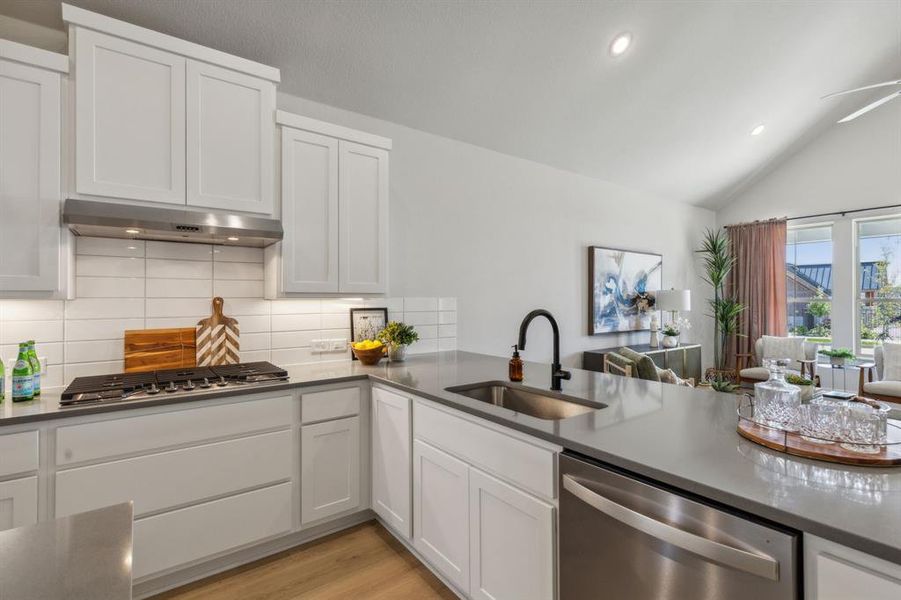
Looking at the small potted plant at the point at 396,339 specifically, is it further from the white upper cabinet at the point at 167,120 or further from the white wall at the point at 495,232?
the white upper cabinet at the point at 167,120

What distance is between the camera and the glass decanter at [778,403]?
119cm

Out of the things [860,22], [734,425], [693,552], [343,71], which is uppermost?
[860,22]

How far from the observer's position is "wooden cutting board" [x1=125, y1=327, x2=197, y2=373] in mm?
2166

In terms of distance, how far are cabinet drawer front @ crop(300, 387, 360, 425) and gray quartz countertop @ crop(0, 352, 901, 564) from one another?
10 centimetres

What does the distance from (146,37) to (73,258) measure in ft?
3.52

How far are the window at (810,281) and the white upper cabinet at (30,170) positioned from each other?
7.08 m

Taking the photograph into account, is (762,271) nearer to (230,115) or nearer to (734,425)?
(734,425)

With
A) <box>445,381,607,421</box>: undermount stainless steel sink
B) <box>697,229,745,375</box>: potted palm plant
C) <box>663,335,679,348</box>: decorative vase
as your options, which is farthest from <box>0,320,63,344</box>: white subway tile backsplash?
<box>697,229,745,375</box>: potted palm plant

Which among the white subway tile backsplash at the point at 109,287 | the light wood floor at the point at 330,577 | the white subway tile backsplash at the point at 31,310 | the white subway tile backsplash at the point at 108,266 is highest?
the white subway tile backsplash at the point at 108,266

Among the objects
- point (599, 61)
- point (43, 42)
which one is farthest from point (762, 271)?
point (43, 42)

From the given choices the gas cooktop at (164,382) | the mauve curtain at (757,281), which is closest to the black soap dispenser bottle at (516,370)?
the gas cooktop at (164,382)

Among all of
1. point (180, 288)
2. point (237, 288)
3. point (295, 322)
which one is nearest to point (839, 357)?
point (295, 322)

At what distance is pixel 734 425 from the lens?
130 centimetres

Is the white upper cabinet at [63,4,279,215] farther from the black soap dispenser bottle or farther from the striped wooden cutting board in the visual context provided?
the black soap dispenser bottle
